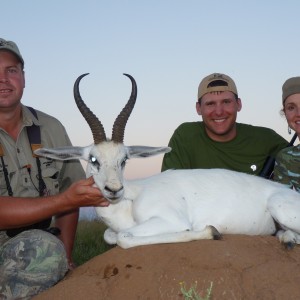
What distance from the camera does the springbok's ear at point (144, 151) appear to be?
6824 millimetres

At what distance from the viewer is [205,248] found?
5578 millimetres

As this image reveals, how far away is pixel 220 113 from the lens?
29.1ft

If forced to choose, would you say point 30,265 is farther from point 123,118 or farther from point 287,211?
point 287,211

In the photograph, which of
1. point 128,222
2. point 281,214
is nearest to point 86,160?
point 128,222

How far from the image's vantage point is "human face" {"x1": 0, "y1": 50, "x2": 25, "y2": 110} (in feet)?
23.1

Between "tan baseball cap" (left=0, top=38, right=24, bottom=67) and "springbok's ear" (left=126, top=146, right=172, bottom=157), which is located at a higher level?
"tan baseball cap" (left=0, top=38, right=24, bottom=67)

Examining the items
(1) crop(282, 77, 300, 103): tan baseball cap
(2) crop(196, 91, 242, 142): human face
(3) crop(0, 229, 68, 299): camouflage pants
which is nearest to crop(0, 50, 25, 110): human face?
(3) crop(0, 229, 68, 299): camouflage pants

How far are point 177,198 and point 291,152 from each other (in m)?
2.35

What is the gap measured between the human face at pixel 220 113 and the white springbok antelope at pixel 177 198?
2.03m

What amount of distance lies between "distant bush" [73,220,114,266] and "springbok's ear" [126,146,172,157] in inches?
138

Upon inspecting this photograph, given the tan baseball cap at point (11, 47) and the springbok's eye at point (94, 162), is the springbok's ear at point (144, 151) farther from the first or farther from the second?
the tan baseball cap at point (11, 47)

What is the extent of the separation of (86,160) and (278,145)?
12.8 ft

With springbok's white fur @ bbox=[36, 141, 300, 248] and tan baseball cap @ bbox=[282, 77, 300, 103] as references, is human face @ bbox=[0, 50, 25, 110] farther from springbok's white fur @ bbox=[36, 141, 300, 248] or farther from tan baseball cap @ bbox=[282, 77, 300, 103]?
tan baseball cap @ bbox=[282, 77, 300, 103]

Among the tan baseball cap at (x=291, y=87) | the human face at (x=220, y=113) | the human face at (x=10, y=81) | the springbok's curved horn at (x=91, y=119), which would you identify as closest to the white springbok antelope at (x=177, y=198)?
the springbok's curved horn at (x=91, y=119)
